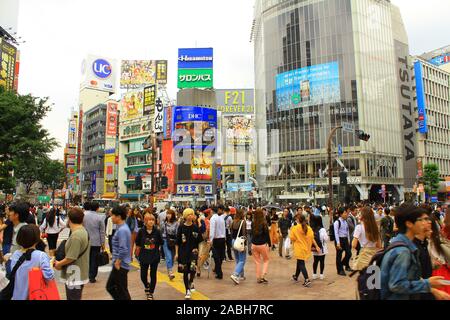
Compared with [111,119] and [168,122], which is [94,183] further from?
[168,122]

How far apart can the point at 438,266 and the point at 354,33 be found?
60887 millimetres

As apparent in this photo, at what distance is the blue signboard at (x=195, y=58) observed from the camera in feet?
250

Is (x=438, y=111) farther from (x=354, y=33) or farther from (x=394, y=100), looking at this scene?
(x=354, y=33)

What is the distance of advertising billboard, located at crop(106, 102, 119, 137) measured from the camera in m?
76.4

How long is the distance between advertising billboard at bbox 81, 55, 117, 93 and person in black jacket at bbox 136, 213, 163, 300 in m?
88.4

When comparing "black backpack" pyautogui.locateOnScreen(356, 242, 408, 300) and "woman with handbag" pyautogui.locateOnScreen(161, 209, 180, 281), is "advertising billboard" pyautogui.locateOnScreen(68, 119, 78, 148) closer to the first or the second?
"woman with handbag" pyautogui.locateOnScreen(161, 209, 180, 281)

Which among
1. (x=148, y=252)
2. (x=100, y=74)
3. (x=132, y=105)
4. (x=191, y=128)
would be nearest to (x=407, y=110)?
(x=191, y=128)

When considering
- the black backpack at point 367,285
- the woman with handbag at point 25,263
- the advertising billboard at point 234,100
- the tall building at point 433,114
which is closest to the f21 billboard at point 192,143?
the advertising billboard at point 234,100

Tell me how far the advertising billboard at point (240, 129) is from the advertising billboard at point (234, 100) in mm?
5501

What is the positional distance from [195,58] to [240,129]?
1024 inches

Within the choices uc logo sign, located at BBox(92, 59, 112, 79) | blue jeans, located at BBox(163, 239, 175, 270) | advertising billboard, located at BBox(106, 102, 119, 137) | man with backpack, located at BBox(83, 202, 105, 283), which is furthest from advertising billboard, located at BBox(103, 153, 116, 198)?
man with backpack, located at BBox(83, 202, 105, 283)

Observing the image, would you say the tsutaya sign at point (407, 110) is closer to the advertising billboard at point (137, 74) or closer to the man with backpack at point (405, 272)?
the advertising billboard at point (137, 74)

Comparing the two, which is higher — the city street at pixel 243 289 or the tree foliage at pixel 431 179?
the tree foliage at pixel 431 179
